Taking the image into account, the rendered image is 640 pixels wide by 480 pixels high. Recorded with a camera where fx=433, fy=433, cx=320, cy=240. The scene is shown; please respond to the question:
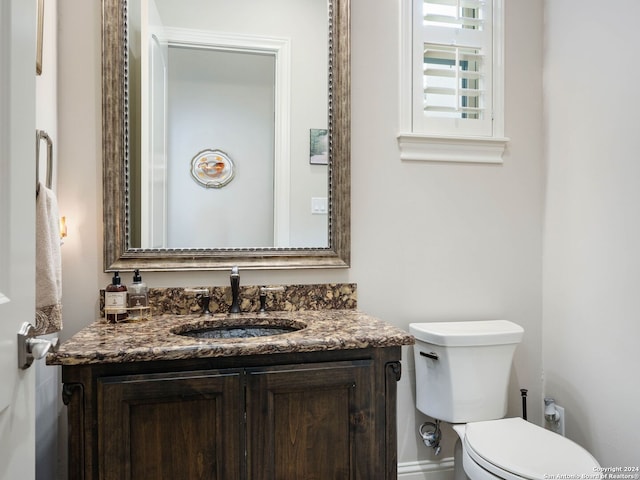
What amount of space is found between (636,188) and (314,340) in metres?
1.25

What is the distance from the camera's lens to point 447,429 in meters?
1.89

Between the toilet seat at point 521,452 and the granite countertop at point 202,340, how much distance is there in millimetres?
442

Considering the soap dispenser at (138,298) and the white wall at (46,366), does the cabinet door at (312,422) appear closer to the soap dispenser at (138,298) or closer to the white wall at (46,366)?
the soap dispenser at (138,298)

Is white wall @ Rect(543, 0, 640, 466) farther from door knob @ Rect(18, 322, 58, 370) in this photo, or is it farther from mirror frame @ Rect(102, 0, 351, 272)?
door knob @ Rect(18, 322, 58, 370)

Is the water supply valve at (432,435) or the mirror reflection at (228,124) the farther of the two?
the water supply valve at (432,435)

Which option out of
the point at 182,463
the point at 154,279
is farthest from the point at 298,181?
the point at 182,463

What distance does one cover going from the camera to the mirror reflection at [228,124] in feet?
5.34

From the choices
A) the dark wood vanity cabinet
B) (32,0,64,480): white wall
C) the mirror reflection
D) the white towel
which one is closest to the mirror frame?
the mirror reflection

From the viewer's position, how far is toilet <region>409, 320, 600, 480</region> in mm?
1456

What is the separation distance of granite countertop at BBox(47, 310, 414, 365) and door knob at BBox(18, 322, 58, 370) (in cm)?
35

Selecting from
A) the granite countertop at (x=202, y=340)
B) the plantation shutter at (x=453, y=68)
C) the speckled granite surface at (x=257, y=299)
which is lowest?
the granite countertop at (x=202, y=340)

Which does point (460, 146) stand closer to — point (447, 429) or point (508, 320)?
point (508, 320)

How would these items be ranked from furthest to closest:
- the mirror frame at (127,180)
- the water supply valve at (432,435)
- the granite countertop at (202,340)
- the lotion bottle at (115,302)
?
the water supply valve at (432,435) → the mirror frame at (127,180) → the lotion bottle at (115,302) → the granite countertop at (202,340)

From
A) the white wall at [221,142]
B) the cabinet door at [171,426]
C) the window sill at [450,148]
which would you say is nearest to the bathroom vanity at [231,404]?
the cabinet door at [171,426]
